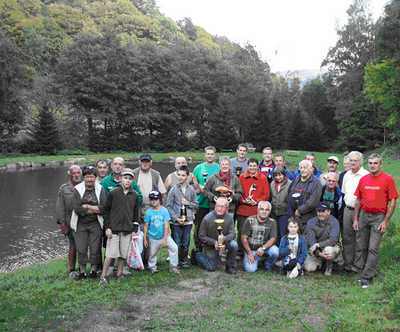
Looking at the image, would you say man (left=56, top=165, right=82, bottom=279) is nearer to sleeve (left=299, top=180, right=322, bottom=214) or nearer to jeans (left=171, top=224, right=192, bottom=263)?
jeans (left=171, top=224, right=192, bottom=263)

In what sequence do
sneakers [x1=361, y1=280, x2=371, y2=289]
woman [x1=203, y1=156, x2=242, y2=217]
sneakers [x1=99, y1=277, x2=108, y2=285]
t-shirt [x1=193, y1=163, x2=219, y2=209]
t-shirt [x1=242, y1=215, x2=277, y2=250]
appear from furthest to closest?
1. t-shirt [x1=193, y1=163, x2=219, y2=209]
2. woman [x1=203, y1=156, x2=242, y2=217]
3. t-shirt [x1=242, y1=215, x2=277, y2=250]
4. sneakers [x1=99, y1=277, x2=108, y2=285]
5. sneakers [x1=361, y1=280, x2=371, y2=289]

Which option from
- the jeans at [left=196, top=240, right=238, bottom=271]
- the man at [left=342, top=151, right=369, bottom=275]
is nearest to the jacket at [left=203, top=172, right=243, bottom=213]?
the jeans at [left=196, top=240, right=238, bottom=271]

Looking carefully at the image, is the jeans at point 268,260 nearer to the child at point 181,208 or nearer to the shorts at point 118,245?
the child at point 181,208

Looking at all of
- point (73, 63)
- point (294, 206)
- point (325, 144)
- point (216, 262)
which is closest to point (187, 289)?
point (216, 262)

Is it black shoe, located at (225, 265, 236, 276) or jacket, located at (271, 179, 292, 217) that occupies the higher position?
jacket, located at (271, 179, 292, 217)

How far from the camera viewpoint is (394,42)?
26578 millimetres

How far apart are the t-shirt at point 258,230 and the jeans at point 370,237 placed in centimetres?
147

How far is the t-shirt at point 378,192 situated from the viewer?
524cm

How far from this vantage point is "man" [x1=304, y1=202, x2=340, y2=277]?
581cm

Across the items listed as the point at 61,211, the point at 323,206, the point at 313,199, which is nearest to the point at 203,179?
the point at 313,199

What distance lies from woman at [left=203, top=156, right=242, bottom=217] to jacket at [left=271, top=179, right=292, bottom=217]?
28.3 inches

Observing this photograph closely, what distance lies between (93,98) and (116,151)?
617 centimetres

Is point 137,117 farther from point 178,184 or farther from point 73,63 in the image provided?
point 178,184

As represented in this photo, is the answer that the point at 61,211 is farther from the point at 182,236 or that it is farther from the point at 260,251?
the point at 260,251
